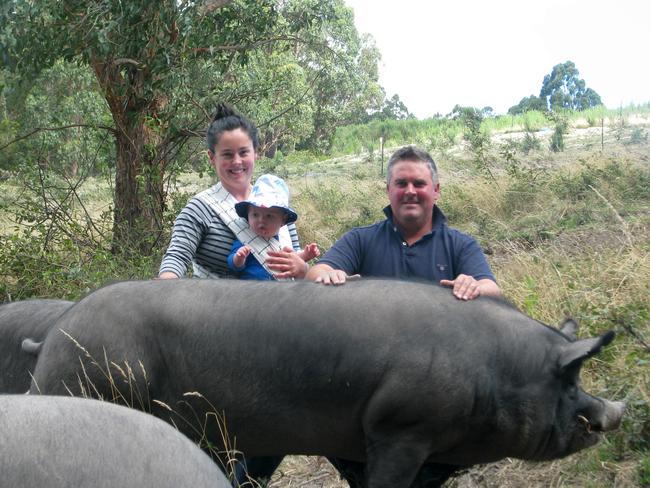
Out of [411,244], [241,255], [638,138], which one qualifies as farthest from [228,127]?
[638,138]

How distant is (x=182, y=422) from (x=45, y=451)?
196 centimetres

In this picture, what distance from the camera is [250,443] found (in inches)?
177

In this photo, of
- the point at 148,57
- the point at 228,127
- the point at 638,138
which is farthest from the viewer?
the point at 638,138

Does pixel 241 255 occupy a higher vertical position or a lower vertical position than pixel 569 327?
higher

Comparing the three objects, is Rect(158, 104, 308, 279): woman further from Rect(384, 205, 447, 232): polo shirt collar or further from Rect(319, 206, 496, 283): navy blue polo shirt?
Rect(384, 205, 447, 232): polo shirt collar

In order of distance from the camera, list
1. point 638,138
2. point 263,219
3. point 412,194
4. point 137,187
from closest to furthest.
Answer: point 412,194
point 263,219
point 137,187
point 638,138

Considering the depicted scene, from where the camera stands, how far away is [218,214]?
16.2ft

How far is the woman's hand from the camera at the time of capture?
469 cm

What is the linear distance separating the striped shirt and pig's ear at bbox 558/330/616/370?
181cm

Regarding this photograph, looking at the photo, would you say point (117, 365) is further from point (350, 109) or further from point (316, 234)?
point (350, 109)

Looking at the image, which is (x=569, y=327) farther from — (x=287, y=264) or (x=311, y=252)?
(x=287, y=264)

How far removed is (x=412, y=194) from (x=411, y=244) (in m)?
0.26

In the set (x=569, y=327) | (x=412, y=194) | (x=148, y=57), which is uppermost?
(x=148, y=57)

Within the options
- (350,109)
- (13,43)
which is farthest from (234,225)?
(350,109)
